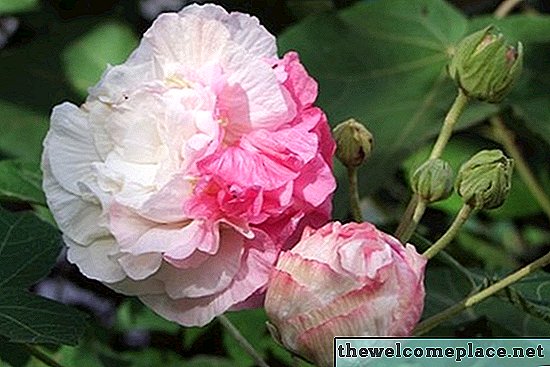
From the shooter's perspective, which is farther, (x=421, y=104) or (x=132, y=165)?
(x=421, y=104)

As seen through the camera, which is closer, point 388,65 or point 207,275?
point 207,275

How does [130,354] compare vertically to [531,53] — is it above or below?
below

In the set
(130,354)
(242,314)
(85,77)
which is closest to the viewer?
(242,314)

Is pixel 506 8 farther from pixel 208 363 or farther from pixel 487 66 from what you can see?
pixel 487 66

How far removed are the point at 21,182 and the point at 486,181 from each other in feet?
1.42

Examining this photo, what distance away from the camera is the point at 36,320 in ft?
2.46

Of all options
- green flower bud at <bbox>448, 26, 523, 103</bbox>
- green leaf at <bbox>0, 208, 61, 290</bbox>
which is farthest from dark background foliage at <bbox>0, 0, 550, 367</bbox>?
green flower bud at <bbox>448, 26, 523, 103</bbox>

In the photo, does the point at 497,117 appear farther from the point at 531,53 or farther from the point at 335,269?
the point at 335,269

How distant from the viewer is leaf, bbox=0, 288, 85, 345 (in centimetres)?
72

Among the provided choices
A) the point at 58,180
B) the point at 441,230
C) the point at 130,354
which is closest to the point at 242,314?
the point at 130,354

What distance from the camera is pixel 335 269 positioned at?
→ 63cm

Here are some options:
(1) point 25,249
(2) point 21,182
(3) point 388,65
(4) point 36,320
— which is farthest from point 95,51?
(4) point 36,320

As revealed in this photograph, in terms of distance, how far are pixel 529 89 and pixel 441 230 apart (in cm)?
25

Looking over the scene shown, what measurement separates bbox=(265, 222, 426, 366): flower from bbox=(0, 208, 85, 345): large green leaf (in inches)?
6.1
